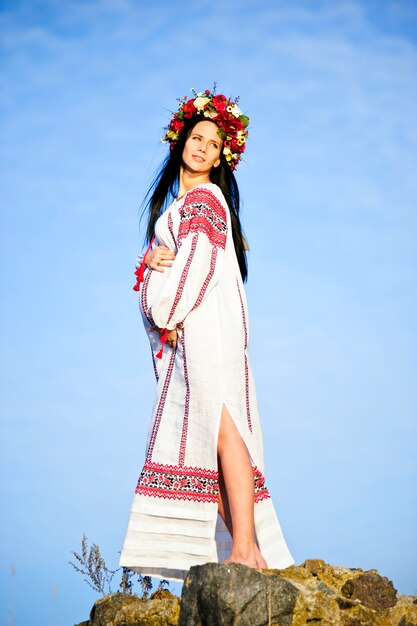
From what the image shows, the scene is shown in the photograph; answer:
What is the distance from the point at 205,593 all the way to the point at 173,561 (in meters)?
0.60

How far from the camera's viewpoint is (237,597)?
4.02 metres

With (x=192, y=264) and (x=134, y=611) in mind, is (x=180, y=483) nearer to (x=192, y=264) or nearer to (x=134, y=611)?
(x=134, y=611)

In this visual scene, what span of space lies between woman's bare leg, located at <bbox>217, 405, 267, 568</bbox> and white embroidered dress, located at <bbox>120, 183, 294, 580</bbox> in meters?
0.05

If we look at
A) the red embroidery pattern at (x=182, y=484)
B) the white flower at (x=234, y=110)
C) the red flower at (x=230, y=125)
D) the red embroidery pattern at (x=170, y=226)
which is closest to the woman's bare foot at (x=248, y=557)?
the red embroidery pattern at (x=182, y=484)

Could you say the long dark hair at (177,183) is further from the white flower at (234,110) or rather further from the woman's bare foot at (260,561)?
the woman's bare foot at (260,561)

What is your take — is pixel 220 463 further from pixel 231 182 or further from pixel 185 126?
pixel 185 126

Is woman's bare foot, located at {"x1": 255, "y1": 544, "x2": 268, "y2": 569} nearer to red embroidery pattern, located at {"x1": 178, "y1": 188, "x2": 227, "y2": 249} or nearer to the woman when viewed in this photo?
the woman

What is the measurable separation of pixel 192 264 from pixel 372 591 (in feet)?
6.23

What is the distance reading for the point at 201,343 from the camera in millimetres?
4895

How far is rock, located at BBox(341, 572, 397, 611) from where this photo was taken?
455cm

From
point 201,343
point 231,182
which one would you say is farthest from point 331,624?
point 231,182

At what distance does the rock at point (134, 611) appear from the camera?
14.1 ft

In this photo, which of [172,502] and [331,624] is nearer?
[331,624]

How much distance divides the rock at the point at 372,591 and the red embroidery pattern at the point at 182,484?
2.64 feet
